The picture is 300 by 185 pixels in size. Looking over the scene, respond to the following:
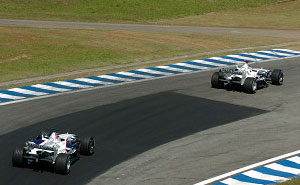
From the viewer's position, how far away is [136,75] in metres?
36.2

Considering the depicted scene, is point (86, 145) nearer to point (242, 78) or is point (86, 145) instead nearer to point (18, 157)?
point (18, 157)

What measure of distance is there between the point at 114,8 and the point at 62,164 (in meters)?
59.6

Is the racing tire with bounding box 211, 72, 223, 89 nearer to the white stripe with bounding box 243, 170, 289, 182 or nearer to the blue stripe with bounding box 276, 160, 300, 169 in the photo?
the blue stripe with bounding box 276, 160, 300, 169

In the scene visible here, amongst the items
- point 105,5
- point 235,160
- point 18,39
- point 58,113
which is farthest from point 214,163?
point 105,5

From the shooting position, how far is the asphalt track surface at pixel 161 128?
19955 millimetres

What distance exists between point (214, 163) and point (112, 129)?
560 centimetres

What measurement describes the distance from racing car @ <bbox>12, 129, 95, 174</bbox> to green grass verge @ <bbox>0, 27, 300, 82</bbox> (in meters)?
15.3

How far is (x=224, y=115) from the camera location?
88.8ft

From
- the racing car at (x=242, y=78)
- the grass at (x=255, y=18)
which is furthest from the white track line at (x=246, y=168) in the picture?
the grass at (x=255, y=18)

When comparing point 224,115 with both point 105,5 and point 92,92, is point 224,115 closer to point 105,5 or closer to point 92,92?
point 92,92

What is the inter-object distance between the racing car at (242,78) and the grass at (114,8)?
120 feet

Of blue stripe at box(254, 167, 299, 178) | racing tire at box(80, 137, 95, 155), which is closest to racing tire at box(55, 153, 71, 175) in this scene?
racing tire at box(80, 137, 95, 155)

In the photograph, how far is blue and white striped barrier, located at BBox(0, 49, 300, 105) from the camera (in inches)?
1249

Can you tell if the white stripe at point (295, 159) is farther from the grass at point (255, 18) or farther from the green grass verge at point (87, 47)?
the grass at point (255, 18)
